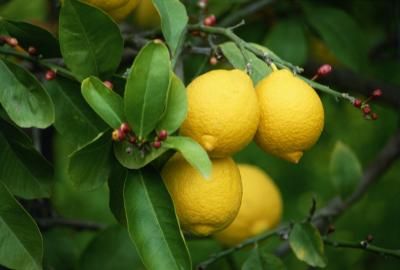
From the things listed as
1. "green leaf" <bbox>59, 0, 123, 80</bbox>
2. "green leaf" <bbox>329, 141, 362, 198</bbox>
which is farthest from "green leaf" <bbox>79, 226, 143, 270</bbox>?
"green leaf" <bbox>59, 0, 123, 80</bbox>

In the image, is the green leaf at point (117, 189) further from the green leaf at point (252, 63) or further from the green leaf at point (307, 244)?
the green leaf at point (307, 244)

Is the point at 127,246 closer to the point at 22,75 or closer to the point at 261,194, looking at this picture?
the point at 261,194

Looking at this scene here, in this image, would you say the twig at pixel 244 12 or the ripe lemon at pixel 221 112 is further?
the twig at pixel 244 12

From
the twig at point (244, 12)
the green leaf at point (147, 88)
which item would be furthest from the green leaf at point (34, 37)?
the twig at point (244, 12)

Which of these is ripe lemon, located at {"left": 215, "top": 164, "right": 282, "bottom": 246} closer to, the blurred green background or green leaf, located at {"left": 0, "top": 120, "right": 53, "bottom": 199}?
the blurred green background

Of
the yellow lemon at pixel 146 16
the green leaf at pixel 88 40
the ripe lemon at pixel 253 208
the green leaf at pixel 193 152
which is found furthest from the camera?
the yellow lemon at pixel 146 16

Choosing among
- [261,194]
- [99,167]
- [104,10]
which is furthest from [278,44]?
[99,167]
